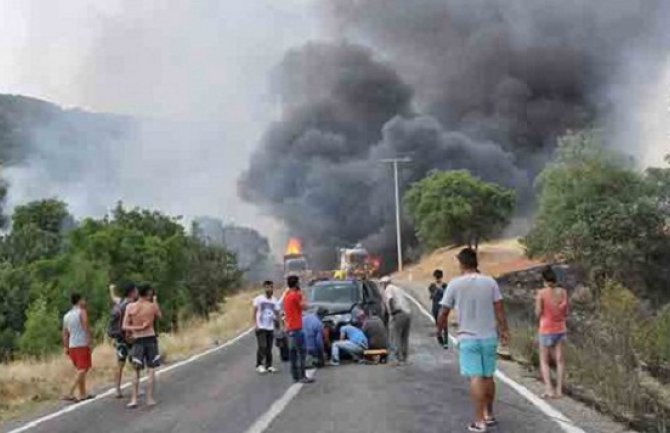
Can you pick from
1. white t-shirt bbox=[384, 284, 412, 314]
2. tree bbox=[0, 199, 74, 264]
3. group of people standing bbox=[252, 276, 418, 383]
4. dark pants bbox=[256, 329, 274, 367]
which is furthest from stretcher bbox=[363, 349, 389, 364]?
tree bbox=[0, 199, 74, 264]

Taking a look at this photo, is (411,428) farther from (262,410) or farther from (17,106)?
(17,106)

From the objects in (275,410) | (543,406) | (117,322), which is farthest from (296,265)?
(543,406)

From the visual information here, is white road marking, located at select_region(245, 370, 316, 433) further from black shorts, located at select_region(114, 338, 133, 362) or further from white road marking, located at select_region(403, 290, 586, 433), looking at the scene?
white road marking, located at select_region(403, 290, 586, 433)

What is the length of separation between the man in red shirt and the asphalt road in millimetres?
259

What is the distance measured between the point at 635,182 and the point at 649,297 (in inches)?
301

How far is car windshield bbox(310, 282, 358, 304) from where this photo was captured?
18.5 metres

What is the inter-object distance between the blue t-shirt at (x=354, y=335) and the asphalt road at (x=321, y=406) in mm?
867

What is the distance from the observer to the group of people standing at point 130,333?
11.6m

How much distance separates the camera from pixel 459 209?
2697 inches

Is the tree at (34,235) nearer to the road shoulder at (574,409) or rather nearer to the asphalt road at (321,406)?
the asphalt road at (321,406)

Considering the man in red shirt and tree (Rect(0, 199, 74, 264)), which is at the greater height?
tree (Rect(0, 199, 74, 264))

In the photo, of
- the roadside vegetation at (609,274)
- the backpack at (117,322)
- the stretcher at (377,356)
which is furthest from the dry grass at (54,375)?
the roadside vegetation at (609,274)

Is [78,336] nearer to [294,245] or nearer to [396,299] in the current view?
[396,299]

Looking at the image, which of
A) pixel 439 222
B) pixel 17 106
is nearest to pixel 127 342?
pixel 439 222
